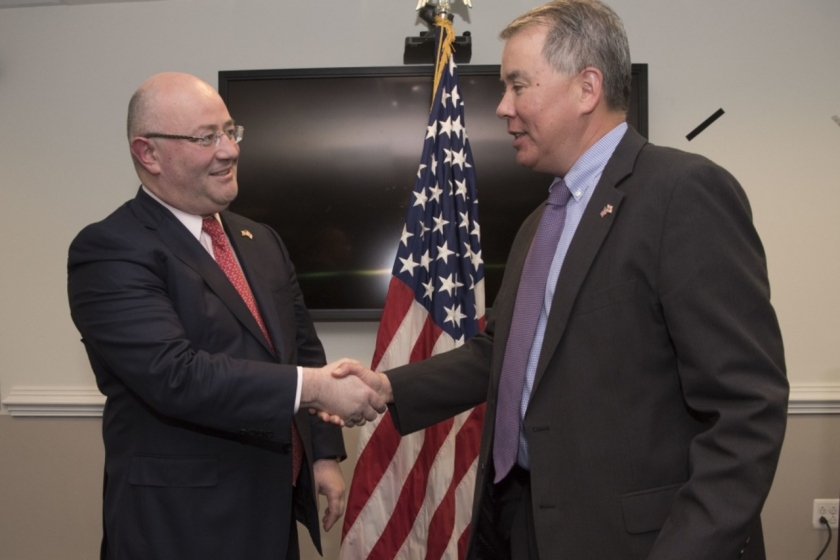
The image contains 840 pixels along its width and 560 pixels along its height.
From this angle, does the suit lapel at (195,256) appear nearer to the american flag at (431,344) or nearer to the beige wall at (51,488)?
the american flag at (431,344)

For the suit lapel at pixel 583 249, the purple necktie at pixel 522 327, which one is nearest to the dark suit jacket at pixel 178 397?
the purple necktie at pixel 522 327

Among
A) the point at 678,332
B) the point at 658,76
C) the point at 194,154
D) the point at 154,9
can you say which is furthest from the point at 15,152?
the point at 678,332

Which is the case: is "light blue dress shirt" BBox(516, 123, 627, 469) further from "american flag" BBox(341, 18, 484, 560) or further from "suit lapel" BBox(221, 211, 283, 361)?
"american flag" BBox(341, 18, 484, 560)

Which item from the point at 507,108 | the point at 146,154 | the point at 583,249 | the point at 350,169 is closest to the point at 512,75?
the point at 507,108

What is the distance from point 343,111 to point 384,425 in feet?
4.70

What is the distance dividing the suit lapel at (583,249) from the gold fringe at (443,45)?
1.78 metres

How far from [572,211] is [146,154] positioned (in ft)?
3.70

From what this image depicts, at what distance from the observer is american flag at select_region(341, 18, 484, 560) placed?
9.95ft

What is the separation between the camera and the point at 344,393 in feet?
6.79

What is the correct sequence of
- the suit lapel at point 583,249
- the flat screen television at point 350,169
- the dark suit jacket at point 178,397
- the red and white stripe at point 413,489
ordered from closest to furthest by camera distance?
the suit lapel at point 583,249 → the dark suit jacket at point 178,397 → the red and white stripe at point 413,489 → the flat screen television at point 350,169

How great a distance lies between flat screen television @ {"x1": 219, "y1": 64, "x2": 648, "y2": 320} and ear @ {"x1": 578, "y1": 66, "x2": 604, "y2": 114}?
5.69ft

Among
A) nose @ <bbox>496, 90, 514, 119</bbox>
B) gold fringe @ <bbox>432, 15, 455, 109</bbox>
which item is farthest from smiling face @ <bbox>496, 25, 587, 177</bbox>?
gold fringe @ <bbox>432, 15, 455, 109</bbox>

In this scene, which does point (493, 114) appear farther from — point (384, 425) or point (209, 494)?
point (209, 494)

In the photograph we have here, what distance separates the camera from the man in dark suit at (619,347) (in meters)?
1.36
